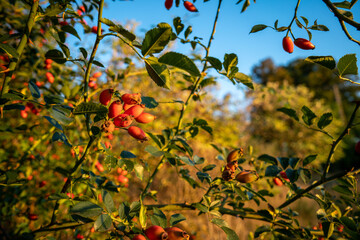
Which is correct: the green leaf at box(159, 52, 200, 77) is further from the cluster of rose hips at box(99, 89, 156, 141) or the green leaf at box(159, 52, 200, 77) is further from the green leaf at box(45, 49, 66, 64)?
the green leaf at box(45, 49, 66, 64)

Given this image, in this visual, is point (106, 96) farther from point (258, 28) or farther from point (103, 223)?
point (258, 28)

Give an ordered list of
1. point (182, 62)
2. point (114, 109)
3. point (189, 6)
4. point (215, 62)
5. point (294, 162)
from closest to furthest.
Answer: point (182, 62), point (114, 109), point (215, 62), point (294, 162), point (189, 6)

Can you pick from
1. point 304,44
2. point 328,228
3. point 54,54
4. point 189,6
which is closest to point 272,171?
point 328,228

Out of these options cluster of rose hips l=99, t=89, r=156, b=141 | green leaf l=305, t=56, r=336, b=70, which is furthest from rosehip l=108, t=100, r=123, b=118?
green leaf l=305, t=56, r=336, b=70

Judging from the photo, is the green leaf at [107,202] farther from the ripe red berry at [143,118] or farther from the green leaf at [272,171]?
the green leaf at [272,171]

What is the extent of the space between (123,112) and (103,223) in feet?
1.00

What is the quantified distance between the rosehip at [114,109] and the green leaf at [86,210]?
24 centimetres

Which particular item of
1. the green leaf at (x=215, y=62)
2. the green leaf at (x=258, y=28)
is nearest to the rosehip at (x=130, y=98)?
the green leaf at (x=215, y=62)

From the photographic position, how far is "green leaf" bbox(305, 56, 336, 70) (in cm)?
60

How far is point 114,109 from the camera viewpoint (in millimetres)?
608

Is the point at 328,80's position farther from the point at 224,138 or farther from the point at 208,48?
the point at 208,48

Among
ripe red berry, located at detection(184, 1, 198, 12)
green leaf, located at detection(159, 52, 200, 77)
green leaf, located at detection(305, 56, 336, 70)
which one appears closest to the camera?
green leaf, located at detection(159, 52, 200, 77)

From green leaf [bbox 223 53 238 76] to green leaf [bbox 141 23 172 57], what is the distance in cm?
26

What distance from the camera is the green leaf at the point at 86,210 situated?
1.79ft
